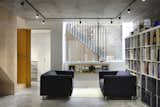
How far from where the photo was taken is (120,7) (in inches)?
326

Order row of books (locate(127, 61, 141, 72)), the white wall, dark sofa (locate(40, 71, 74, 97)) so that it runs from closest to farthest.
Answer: dark sofa (locate(40, 71, 74, 97)) < row of books (locate(127, 61, 141, 72)) < the white wall

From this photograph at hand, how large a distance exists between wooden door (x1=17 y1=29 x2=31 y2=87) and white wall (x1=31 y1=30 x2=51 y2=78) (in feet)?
9.05

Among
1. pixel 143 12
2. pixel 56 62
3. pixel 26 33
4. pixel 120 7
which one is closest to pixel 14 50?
pixel 26 33

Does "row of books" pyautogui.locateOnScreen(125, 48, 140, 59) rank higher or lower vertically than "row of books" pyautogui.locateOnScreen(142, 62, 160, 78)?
higher

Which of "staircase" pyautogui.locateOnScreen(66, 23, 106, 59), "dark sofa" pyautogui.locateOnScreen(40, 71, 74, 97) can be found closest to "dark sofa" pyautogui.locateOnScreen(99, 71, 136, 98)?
"dark sofa" pyautogui.locateOnScreen(40, 71, 74, 97)

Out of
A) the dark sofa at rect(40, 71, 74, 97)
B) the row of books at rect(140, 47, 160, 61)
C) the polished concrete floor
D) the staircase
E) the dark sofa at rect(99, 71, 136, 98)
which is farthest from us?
the staircase

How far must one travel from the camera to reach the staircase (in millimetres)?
12945

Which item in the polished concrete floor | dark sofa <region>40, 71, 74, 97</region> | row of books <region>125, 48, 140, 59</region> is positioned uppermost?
row of books <region>125, 48, 140, 59</region>

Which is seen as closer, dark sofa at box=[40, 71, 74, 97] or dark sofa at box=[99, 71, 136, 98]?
dark sofa at box=[99, 71, 136, 98]

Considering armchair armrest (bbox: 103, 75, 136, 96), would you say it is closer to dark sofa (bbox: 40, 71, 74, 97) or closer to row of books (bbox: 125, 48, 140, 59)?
row of books (bbox: 125, 48, 140, 59)

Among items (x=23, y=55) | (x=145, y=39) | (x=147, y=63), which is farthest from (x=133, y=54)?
(x=23, y=55)

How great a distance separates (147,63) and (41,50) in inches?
307

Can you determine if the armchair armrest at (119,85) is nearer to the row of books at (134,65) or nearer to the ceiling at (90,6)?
the row of books at (134,65)

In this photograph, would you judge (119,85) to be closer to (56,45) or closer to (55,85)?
(55,85)
